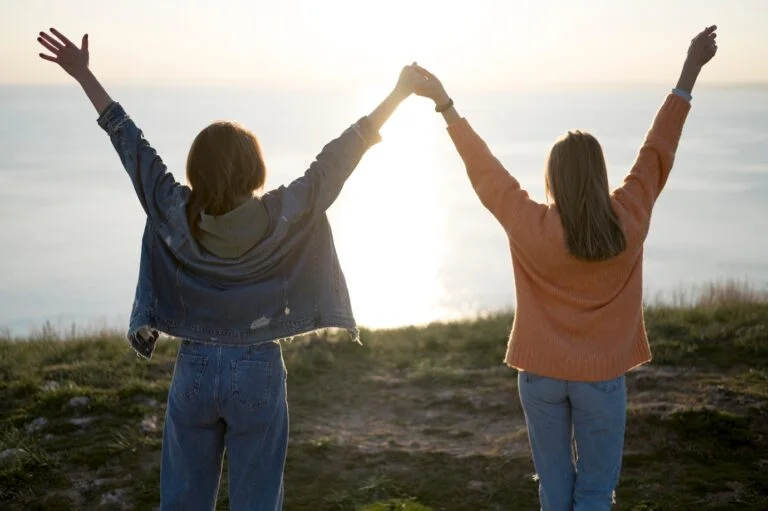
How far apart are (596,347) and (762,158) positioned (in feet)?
638

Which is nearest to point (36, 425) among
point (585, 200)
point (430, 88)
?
point (430, 88)

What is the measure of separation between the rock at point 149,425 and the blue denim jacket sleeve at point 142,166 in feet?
10.9

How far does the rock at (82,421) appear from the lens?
6770mm

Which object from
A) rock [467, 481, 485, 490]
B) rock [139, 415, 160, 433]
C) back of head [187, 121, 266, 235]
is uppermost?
back of head [187, 121, 266, 235]

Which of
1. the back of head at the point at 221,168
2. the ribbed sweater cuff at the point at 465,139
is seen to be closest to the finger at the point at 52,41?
the back of head at the point at 221,168

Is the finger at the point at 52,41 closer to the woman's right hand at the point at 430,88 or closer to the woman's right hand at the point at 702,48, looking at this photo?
the woman's right hand at the point at 430,88

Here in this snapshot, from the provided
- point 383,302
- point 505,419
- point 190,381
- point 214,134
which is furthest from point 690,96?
point 383,302

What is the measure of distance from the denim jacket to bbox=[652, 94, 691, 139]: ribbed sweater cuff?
131 cm

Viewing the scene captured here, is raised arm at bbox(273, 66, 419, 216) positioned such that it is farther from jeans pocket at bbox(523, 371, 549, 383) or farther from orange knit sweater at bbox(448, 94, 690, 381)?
jeans pocket at bbox(523, 371, 549, 383)

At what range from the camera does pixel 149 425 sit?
22.0 ft

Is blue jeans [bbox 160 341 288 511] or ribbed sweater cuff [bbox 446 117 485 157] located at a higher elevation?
ribbed sweater cuff [bbox 446 117 485 157]

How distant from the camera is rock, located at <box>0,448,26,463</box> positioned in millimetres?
6105

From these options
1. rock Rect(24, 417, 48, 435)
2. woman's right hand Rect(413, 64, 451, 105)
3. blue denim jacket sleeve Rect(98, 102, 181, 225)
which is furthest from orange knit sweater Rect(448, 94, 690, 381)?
rock Rect(24, 417, 48, 435)

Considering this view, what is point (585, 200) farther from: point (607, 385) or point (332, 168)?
point (332, 168)
